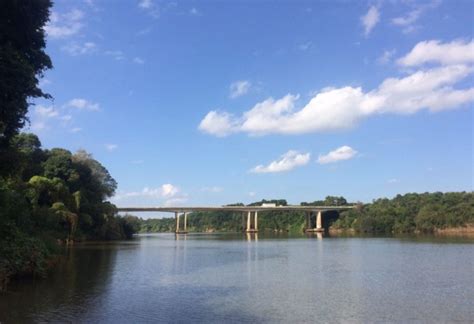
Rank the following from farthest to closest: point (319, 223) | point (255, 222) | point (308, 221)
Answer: point (308, 221)
point (255, 222)
point (319, 223)

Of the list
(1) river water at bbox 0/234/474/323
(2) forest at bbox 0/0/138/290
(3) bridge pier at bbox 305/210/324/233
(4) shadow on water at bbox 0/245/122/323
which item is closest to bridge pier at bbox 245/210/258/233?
(3) bridge pier at bbox 305/210/324/233

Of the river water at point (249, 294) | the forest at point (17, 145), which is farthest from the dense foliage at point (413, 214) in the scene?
the forest at point (17, 145)

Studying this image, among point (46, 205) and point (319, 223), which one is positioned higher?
point (46, 205)

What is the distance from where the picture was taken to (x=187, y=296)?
1016 inches

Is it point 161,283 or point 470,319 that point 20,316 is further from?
point 470,319

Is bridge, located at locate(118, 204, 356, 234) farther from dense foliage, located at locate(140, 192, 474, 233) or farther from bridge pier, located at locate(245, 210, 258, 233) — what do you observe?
dense foliage, located at locate(140, 192, 474, 233)

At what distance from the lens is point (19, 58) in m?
22.1

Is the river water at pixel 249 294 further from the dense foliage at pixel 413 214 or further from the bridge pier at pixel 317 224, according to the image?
the bridge pier at pixel 317 224

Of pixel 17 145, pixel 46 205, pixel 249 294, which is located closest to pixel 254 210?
pixel 46 205

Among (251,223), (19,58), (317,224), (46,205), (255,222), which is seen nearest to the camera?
(19,58)

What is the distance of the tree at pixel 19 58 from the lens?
69.7 ft

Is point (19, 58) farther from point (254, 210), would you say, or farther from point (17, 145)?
point (254, 210)

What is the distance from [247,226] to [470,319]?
17533 cm

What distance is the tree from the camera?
69.7ft
